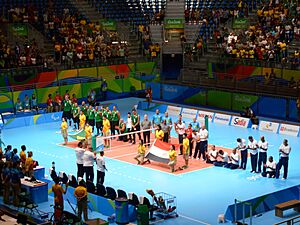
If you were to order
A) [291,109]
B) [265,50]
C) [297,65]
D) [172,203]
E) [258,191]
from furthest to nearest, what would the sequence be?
1. [265,50]
2. [297,65]
3. [291,109]
4. [258,191]
5. [172,203]

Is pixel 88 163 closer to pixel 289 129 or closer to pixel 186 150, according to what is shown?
pixel 186 150

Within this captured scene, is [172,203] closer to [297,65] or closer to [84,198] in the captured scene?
[84,198]

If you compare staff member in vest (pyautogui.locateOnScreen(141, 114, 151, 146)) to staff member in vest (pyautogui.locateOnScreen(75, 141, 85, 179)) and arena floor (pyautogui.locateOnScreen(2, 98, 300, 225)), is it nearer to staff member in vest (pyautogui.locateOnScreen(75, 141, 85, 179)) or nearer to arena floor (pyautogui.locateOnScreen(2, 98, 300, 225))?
arena floor (pyautogui.locateOnScreen(2, 98, 300, 225))

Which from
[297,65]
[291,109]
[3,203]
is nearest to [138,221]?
[3,203]

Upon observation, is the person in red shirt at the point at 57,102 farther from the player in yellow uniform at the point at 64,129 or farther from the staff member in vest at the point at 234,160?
the staff member in vest at the point at 234,160

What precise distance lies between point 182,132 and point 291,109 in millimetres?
10052

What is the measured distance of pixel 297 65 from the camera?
1647 inches

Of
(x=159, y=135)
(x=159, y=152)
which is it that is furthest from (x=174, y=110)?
(x=159, y=152)

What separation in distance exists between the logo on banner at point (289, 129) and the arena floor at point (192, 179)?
44cm

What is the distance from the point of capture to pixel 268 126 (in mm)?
36406

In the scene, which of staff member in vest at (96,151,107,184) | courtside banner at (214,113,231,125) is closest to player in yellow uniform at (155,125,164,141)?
staff member in vest at (96,151,107,184)

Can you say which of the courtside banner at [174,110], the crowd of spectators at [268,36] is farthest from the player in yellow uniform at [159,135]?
the crowd of spectators at [268,36]

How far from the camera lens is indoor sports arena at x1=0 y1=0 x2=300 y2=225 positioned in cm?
2283

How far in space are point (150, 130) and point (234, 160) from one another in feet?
18.9
